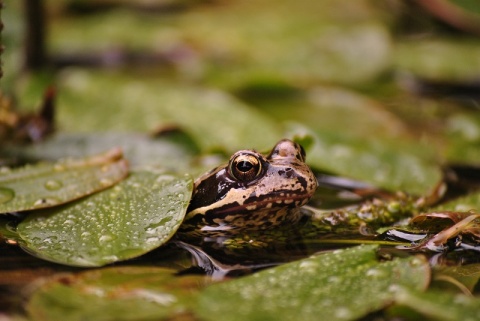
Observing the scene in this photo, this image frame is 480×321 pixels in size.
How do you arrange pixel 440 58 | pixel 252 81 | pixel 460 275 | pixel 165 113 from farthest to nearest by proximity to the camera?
pixel 440 58, pixel 252 81, pixel 165 113, pixel 460 275

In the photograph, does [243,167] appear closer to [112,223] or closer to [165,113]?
[112,223]

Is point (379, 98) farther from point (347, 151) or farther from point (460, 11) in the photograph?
point (347, 151)

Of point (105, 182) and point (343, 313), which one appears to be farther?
point (105, 182)

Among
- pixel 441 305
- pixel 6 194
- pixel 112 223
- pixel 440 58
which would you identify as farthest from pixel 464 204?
pixel 440 58

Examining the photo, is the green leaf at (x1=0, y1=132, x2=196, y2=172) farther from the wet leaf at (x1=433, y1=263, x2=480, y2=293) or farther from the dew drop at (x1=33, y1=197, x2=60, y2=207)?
the wet leaf at (x1=433, y1=263, x2=480, y2=293)

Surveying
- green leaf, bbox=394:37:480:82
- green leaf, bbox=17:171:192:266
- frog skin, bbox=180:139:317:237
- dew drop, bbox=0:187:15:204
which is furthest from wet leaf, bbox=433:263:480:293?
green leaf, bbox=394:37:480:82

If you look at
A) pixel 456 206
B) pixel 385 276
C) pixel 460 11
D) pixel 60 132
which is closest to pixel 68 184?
pixel 60 132
